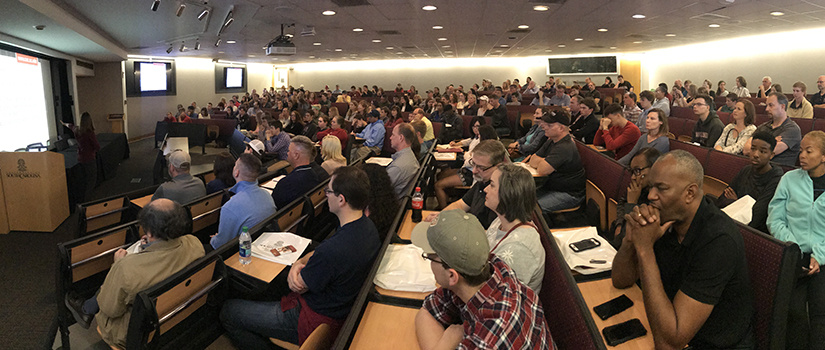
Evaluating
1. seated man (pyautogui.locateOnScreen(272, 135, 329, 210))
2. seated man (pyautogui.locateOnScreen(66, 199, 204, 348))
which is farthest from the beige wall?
seated man (pyautogui.locateOnScreen(66, 199, 204, 348))

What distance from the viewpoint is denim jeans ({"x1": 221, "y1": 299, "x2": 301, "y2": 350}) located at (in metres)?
2.46

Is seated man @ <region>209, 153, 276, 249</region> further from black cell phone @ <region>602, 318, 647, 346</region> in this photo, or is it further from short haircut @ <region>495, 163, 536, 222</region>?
black cell phone @ <region>602, 318, 647, 346</region>

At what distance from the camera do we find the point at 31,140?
9562 millimetres

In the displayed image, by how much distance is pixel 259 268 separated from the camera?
2621 millimetres

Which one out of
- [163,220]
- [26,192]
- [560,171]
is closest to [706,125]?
[560,171]

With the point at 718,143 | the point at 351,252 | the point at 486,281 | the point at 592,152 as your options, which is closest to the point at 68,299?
the point at 351,252

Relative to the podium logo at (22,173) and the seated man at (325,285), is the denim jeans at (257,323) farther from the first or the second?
the podium logo at (22,173)

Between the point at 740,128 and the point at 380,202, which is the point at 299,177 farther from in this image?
the point at 740,128

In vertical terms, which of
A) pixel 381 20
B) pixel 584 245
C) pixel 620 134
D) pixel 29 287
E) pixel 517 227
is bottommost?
pixel 29 287

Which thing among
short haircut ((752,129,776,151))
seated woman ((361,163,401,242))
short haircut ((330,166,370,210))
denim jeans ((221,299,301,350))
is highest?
short haircut ((752,129,776,151))

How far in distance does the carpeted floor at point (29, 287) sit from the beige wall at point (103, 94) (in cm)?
993

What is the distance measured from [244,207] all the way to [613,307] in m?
2.57

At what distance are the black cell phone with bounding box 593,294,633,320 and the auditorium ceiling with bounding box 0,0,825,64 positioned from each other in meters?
5.83

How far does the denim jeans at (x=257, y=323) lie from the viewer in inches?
96.9
